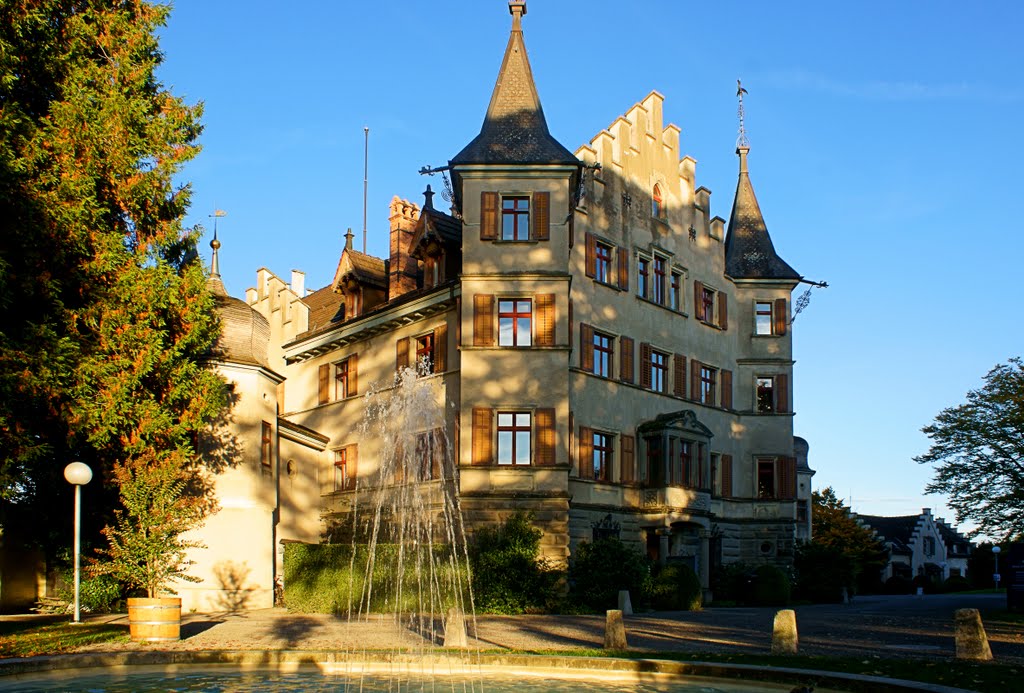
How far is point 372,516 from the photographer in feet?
129

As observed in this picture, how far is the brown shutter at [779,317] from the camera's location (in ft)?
153

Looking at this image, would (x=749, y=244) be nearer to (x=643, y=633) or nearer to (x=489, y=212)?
(x=489, y=212)

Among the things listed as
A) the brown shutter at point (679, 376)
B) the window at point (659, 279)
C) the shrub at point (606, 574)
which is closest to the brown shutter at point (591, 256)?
the window at point (659, 279)

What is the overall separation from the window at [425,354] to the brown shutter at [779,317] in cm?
1646

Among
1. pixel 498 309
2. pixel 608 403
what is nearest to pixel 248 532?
pixel 498 309

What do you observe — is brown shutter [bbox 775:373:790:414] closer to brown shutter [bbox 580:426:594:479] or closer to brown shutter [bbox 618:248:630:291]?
brown shutter [bbox 618:248:630:291]

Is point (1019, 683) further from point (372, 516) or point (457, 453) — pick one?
point (372, 516)

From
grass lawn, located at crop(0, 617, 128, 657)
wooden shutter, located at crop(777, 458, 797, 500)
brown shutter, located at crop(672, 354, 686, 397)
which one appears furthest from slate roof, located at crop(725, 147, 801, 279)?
grass lawn, located at crop(0, 617, 128, 657)

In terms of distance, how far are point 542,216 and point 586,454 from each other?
27.2 ft

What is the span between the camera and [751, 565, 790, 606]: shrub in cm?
3938

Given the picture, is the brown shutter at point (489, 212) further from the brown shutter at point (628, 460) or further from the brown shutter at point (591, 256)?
the brown shutter at point (628, 460)

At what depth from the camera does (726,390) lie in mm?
45188

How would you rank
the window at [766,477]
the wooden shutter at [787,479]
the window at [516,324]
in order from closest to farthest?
1. the window at [516,324]
2. the wooden shutter at [787,479]
3. the window at [766,477]

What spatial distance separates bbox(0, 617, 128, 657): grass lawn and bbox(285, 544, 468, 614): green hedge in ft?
25.7
